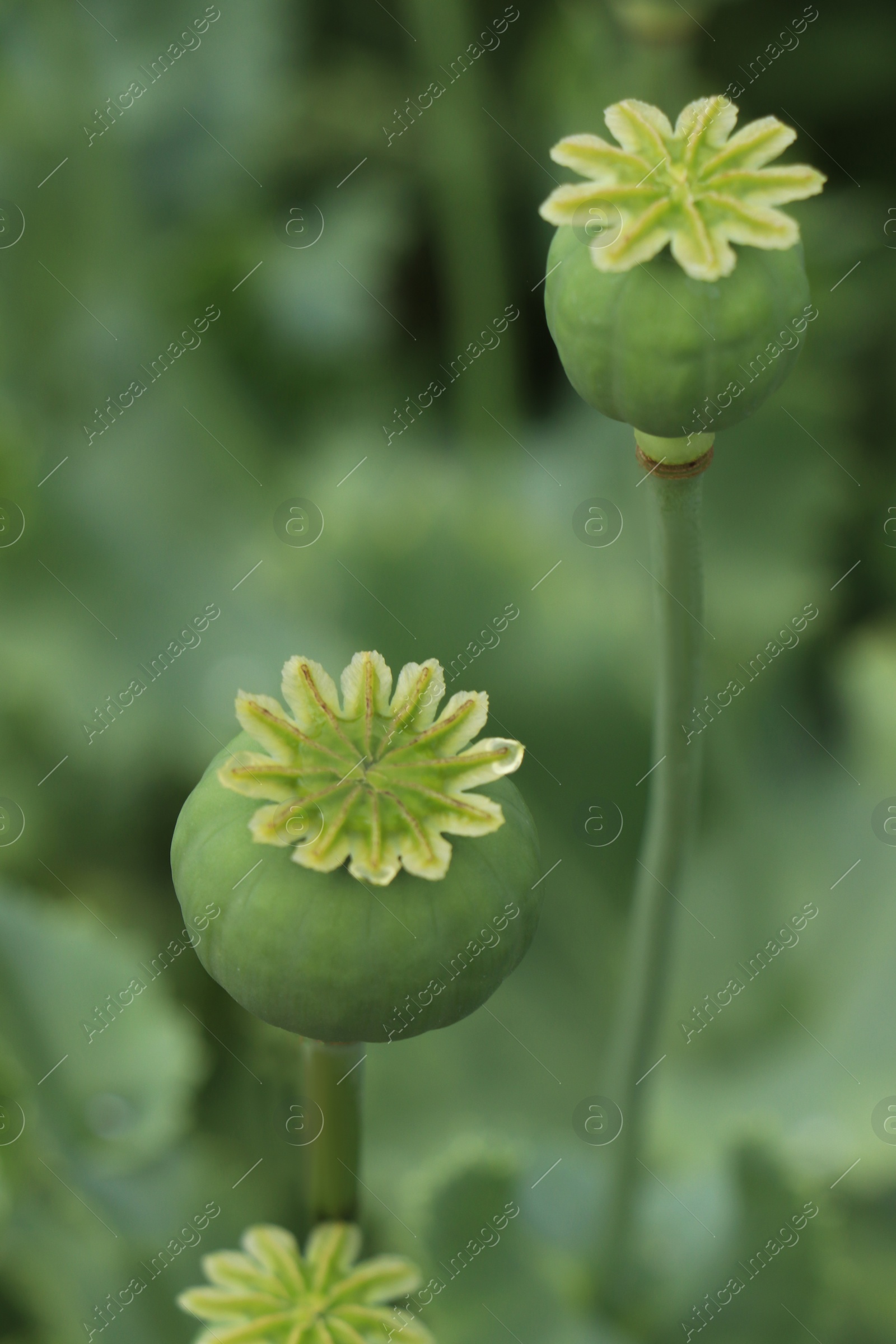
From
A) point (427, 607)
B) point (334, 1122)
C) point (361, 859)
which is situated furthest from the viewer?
point (427, 607)

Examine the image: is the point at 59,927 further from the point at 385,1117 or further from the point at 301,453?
the point at 301,453

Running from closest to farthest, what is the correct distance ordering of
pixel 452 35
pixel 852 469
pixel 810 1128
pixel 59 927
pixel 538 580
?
pixel 59 927 → pixel 810 1128 → pixel 538 580 → pixel 852 469 → pixel 452 35

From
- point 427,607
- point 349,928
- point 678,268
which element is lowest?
point 349,928

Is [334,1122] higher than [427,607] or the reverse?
the reverse

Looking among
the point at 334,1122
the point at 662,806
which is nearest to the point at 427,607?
the point at 662,806

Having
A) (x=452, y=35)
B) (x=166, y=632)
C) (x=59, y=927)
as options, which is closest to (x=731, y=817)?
(x=166, y=632)

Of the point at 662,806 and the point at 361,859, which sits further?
the point at 662,806

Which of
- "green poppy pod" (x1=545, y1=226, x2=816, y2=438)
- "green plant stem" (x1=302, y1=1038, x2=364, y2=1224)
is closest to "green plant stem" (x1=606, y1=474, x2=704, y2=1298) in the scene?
"green poppy pod" (x1=545, y1=226, x2=816, y2=438)

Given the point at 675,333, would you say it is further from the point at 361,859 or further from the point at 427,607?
the point at 427,607
